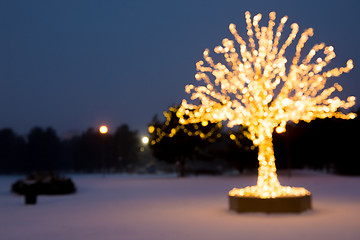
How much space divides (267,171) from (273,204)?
69.2 inches

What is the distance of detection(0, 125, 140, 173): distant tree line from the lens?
299 feet

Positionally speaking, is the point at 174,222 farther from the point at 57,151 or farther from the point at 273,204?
the point at 57,151

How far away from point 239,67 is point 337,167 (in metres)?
39.4

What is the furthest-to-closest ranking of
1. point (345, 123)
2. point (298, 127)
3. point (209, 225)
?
1. point (298, 127)
2. point (345, 123)
3. point (209, 225)

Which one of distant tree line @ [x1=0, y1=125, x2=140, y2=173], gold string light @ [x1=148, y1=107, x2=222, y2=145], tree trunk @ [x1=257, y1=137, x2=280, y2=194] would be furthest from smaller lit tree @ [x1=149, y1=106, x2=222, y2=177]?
distant tree line @ [x1=0, y1=125, x2=140, y2=173]

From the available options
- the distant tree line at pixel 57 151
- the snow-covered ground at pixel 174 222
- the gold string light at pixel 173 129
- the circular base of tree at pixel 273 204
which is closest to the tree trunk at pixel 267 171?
the circular base of tree at pixel 273 204

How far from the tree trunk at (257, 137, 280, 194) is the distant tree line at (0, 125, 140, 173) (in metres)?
73.4

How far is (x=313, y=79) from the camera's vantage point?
14883mm

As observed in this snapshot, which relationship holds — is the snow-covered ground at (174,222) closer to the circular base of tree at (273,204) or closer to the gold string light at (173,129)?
the circular base of tree at (273,204)

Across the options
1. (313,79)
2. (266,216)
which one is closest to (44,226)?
(266,216)

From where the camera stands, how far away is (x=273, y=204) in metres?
14.2

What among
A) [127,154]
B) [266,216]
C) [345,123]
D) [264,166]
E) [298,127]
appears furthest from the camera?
[127,154]

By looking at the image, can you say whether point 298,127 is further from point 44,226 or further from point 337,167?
point 44,226

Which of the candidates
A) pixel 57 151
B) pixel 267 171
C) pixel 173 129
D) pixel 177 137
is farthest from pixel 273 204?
pixel 57 151
